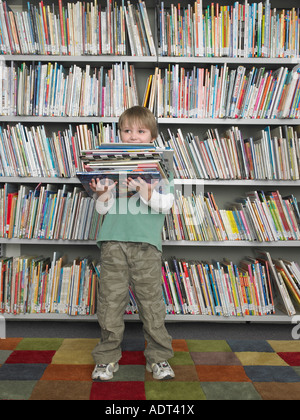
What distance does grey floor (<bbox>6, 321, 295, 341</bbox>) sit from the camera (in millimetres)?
2199

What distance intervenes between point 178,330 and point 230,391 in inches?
34.3

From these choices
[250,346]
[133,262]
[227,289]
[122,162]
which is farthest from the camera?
[227,289]

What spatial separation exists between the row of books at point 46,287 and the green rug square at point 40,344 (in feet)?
0.64

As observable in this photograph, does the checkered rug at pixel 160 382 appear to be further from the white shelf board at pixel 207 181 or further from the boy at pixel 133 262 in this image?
the white shelf board at pixel 207 181

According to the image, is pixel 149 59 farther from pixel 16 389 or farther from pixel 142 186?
pixel 16 389

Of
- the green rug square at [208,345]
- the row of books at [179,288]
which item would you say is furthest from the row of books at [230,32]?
the green rug square at [208,345]

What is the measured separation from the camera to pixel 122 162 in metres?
1.55

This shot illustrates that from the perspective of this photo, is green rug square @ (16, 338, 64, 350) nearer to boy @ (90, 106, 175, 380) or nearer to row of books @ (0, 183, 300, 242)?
boy @ (90, 106, 175, 380)

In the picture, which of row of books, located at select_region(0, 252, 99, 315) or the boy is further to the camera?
row of books, located at select_region(0, 252, 99, 315)

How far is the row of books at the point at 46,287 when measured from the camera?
219 centimetres

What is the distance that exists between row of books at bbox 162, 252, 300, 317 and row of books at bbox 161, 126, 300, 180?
533 mm

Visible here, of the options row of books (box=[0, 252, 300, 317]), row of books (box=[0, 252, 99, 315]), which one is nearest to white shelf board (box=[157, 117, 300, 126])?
row of books (box=[0, 252, 300, 317])

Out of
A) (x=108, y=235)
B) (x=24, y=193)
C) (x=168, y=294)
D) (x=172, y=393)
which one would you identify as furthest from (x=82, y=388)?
(x=24, y=193)

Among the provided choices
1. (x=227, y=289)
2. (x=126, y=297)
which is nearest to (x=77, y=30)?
(x=126, y=297)
